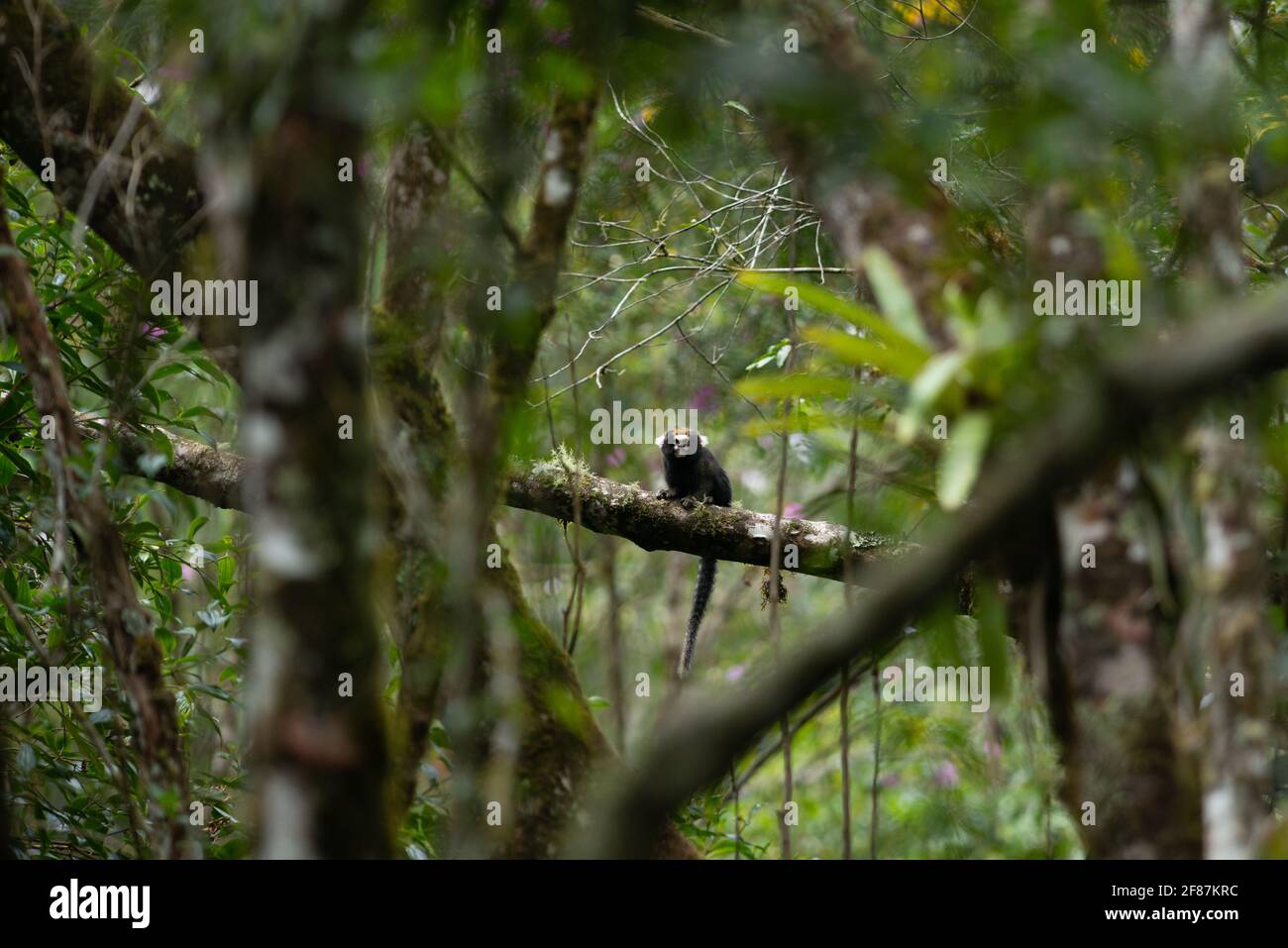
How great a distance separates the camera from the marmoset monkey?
549 cm

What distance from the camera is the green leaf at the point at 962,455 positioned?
1645mm

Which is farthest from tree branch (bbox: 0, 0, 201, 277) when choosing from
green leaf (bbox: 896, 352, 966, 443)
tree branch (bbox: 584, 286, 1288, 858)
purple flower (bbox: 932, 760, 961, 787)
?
purple flower (bbox: 932, 760, 961, 787)

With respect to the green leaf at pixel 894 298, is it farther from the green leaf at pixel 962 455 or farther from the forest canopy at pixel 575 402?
the green leaf at pixel 962 455

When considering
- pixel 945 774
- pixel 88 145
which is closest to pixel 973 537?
pixel 88 145

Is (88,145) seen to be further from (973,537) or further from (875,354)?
(973,537)

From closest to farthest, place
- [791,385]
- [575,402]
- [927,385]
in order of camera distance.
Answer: [927,385] → [791,385] → [575,402]

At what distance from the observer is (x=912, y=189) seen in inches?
82.5

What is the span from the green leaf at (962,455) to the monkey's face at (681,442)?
3643mm

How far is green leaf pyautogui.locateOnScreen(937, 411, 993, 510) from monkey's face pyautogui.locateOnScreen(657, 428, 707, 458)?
3.64 m

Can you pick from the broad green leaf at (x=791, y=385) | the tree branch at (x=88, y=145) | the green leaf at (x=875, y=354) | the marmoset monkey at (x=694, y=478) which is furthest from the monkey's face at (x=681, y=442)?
the green leaf at (x=875, y=354)

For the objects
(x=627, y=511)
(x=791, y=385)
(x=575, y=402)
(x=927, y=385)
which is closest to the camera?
(x=927, y=385)

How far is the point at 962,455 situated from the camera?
169cm

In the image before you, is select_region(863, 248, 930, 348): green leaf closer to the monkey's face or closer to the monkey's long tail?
the monkey's face

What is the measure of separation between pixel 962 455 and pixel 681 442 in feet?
12.4
